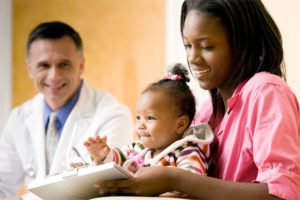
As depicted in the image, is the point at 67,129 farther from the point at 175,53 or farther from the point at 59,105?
the point at 175,53

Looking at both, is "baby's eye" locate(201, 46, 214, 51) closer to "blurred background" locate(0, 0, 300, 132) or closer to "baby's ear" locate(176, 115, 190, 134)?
"baby's ear" locate(176, 115, 190, 134)

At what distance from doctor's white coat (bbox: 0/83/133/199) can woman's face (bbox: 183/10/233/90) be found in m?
0.90

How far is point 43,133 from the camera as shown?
218 cm

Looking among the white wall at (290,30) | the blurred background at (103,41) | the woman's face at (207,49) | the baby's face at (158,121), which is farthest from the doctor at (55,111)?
the woman's face at (207,49)

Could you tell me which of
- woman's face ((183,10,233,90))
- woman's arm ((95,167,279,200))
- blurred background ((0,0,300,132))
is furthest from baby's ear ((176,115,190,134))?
blurred background ((0,0,300,132))

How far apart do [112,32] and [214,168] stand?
75.6 inches

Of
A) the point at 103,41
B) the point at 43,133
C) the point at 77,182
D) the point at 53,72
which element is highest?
the point at 103,41

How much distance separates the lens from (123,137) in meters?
2.11

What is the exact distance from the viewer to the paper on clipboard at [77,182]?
1016 mm

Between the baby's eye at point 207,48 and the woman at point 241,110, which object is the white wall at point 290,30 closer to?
the woman at point 241,110

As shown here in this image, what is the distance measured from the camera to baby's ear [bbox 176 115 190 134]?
1.27 metres

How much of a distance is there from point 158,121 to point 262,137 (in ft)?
0.97

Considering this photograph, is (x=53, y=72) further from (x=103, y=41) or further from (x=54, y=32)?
(x=103, y=41)

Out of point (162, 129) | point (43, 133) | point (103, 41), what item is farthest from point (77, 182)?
point (103, 41)
